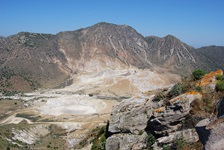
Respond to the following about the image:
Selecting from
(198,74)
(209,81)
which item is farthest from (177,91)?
(198,74)

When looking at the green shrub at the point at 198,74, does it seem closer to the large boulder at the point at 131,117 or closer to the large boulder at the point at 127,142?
the large boulder at the point at 131,117

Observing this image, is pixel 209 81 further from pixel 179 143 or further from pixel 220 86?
pixel 179 143

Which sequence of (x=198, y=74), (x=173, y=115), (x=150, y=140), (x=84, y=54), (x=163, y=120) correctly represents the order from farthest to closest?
(x=84, y=54)
(x=198, y=74)
(x=150, y=140)
(x=163, y=120)
(x=173, y=115)

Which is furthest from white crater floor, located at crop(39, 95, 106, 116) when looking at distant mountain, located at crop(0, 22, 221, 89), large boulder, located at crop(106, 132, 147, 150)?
large boulder, located at crop(106, 132, 147, 150)

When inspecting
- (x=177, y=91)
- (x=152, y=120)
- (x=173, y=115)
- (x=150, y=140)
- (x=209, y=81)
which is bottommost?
(x=150, y=140)

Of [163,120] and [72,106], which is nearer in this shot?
[163,120]

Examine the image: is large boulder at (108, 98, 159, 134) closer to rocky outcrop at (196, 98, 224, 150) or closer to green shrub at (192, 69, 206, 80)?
green shrub at (192, 69, 206, 80)

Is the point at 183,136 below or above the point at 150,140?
above

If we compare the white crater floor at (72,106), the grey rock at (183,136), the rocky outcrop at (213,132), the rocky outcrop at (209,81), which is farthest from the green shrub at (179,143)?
the white crater floor at (72,106)

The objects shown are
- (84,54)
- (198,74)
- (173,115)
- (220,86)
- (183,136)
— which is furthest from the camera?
(84,54)

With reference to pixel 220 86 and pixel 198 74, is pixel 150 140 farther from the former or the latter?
pixel 198 74
